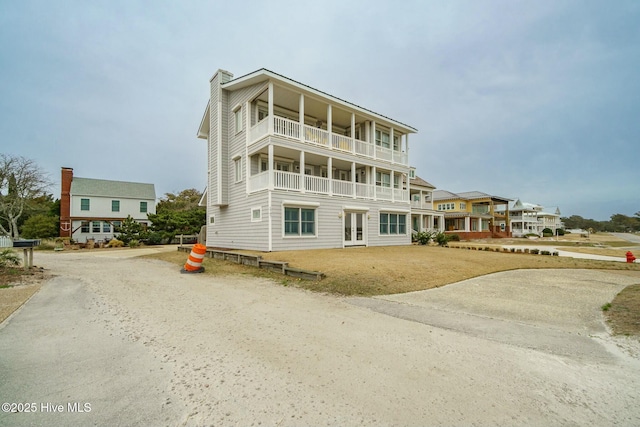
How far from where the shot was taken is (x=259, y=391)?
274 centimetres

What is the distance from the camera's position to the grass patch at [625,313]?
462 cm

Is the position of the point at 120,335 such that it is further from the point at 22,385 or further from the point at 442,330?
the point at 442,330

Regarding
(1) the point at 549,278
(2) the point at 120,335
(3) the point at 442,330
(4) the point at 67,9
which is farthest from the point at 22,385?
(4) the point at 67,9

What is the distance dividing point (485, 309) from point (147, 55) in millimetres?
25767

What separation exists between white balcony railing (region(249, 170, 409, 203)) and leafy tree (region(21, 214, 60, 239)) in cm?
3017

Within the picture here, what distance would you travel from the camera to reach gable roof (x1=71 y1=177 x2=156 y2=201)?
33875mm

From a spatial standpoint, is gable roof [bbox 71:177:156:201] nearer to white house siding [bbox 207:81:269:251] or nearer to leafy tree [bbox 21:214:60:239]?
leafy tree [bbox 21:214:60:239]

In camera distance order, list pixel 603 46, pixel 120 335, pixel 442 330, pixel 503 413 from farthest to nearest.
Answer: pixel 603 46
pixel 442 330
pixel 120 335
pixel 503 413

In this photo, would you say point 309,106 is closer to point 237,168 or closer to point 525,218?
point 237,168

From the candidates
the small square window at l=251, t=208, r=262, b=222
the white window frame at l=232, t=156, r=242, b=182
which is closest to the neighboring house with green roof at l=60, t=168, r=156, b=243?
Result: the white window frame at l=232, t=156, r=242, b=182

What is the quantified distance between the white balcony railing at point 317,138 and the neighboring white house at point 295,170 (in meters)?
0.06

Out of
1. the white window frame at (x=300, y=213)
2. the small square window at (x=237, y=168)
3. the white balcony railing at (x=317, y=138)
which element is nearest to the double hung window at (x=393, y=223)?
the white balcony railing at (x=317, y=138)

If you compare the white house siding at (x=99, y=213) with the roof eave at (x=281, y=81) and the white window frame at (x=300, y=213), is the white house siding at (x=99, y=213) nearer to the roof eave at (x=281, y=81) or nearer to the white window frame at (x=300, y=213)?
the roof eave at (x=281, y=81)

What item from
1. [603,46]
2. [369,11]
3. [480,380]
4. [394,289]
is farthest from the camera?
[603,46]
